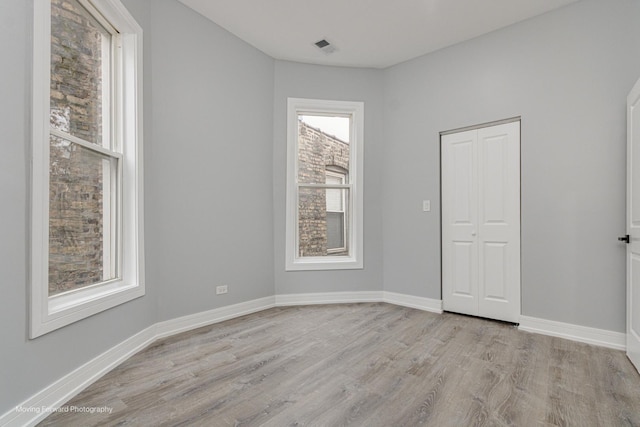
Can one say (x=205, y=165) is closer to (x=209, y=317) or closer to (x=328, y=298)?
(x=209, y=317)

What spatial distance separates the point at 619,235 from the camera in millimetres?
2693

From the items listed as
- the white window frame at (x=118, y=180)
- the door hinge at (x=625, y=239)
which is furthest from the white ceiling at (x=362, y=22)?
the door hinge at (x=625, y=239)

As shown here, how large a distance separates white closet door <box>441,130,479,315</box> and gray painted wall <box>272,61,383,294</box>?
82 cm

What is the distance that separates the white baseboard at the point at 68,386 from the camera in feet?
5.16

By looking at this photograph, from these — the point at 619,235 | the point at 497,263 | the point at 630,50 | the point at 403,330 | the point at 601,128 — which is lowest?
the point at 403,330

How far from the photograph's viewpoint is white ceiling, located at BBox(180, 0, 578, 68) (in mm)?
2975

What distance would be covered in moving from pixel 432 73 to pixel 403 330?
9.44 ft

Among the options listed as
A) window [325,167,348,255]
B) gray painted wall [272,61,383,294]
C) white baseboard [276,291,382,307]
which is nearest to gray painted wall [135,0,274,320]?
gray painted wall [272,61,383,294]

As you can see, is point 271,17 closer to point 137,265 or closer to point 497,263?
point 137,265

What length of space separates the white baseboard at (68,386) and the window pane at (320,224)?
6.85 feet

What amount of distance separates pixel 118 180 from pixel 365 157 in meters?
2.73

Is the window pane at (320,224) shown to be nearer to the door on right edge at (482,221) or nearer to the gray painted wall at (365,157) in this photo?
the gray painted wall at (365,157)

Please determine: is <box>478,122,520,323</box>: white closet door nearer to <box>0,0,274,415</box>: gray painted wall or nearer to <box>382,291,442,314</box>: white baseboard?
<box>382,291,442,314</box>: white baseboard

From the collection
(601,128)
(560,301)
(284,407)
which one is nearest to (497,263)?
(560,301)
